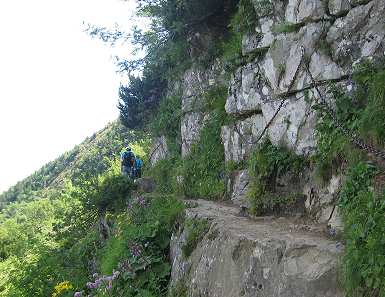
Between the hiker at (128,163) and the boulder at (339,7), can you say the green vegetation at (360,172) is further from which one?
the hiker at (128,163)

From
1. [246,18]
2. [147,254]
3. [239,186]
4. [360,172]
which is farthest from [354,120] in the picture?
[246,18]

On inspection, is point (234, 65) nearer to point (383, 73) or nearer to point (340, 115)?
point (340, 115)

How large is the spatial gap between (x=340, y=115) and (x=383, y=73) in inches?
36.3

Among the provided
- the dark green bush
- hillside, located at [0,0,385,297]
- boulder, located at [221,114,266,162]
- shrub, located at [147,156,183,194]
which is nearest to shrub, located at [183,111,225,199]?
hillside, located at [0,0,385,297]

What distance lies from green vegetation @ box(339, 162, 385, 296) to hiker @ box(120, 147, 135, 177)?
1083 cm

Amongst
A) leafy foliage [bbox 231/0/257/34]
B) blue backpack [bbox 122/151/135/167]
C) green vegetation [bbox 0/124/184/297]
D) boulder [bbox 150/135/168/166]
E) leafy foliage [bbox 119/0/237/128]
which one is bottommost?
green vegetation [bbox 0/124/184/297]

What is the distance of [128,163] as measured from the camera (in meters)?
14.8

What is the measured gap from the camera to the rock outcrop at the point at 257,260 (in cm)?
413

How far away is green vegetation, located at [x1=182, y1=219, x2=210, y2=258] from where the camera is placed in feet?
20.6

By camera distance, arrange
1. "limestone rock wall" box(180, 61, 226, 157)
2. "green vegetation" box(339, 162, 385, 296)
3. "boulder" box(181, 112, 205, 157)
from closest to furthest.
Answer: "green vegetation" box(339, 162, 385, 296) < "limestone rock wall" box(180, 61, 226, 157) < "boulder" box(181, 112, 205, 157)

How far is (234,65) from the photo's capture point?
9.66 m

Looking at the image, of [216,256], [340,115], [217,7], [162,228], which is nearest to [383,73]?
[340,115]

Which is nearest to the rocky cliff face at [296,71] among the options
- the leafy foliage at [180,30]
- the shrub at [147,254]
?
the shrub at [147,254]

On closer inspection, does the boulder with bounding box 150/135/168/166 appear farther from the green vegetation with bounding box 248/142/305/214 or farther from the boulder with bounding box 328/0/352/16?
the boulder with bounding box 328/0/352/16
